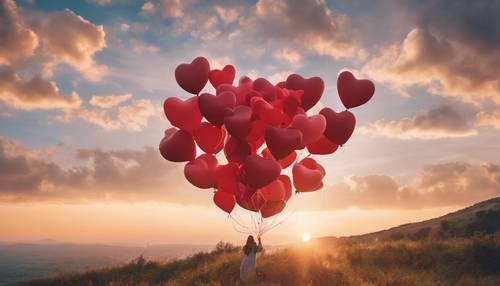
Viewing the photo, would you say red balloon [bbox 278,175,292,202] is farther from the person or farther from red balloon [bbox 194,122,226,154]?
red balloon [bbox 194,122,226,154]

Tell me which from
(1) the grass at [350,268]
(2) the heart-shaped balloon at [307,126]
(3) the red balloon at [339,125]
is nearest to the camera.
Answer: (2) the heart-shaped balloon at [307,126]

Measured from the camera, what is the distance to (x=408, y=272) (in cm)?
1478

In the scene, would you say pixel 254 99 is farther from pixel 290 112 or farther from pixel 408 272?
pixel 408 272

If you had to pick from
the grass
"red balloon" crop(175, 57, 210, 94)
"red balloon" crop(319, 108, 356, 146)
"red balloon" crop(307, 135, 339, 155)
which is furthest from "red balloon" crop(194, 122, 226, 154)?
the grass

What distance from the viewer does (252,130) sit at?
7945mm

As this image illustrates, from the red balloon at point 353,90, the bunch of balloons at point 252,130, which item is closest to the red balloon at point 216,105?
the bunch of balloons at point 252,130

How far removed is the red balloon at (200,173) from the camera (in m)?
7.92

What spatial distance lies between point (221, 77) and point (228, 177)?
7.26 ft

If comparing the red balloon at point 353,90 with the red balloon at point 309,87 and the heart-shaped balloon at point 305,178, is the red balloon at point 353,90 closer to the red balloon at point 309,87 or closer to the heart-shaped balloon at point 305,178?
the red balloon at point 309,87

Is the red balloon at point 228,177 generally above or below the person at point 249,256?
above

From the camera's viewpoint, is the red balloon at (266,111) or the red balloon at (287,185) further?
the red balloon at (287,185)

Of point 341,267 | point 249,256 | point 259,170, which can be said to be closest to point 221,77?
point 259,170

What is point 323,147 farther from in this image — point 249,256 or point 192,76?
point 192,76

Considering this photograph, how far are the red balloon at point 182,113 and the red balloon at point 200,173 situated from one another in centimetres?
72
